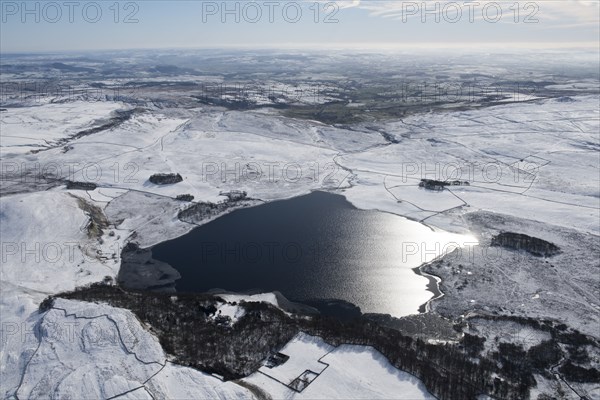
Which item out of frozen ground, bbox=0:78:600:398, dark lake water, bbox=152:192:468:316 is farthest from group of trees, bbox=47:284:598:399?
dark lake water, bbox=152:192:468:316

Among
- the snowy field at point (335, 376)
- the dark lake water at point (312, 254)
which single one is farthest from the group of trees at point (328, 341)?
the dark lake water at point (312, 254)

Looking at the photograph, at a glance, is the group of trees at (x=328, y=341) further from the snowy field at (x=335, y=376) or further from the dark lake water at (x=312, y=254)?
the dark lake water at (x=312, y=254)

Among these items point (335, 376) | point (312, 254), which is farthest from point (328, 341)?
point (312, 254)

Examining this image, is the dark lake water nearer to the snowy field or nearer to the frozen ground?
the frozen ground

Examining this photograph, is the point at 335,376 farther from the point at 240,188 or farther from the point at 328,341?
the point at 240,188

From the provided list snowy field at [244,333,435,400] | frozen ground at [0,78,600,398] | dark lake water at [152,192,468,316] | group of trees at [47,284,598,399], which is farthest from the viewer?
dark lake water at [152,192,468,316]

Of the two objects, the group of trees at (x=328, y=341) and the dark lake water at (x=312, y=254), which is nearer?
the group of trees at (x=328, y=341)
